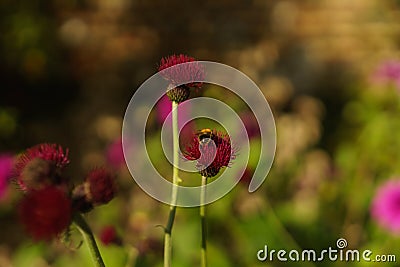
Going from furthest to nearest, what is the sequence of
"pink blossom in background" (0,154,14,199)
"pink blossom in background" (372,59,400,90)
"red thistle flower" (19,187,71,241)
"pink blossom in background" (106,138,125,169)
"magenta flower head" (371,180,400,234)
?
"pink blossom in background" (372,59,400,90), "pink blossom in background" (106,138,125,169), "magenta flower head" (371,180,400,234), "pink blossom in background" (0,154,14,199), "red thistle flower" (19,187,71,241)

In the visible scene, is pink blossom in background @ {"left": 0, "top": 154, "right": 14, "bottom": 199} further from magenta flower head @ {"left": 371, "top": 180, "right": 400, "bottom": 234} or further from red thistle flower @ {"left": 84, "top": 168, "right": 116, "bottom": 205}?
magenta flower head @ {"left": 371, "top": 180, "right": 400, "bottom": 234}

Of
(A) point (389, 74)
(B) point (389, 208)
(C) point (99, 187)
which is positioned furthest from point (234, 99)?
(C) point (99, 187)

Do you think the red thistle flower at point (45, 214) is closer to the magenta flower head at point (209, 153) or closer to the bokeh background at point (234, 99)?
the magenta flower head at point (209, 153)

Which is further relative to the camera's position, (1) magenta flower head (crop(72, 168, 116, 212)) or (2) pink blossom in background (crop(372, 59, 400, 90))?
(2) pink blossom in background (crop(372, 59, 400, 90))

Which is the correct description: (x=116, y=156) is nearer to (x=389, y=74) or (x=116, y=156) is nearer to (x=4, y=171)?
(x=4, y=171)

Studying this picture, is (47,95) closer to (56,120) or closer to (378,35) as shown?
(56,120)

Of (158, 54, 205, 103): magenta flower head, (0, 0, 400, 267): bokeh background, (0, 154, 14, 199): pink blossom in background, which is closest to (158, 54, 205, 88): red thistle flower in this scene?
(158, 54, 205, 103): magenta flower head
